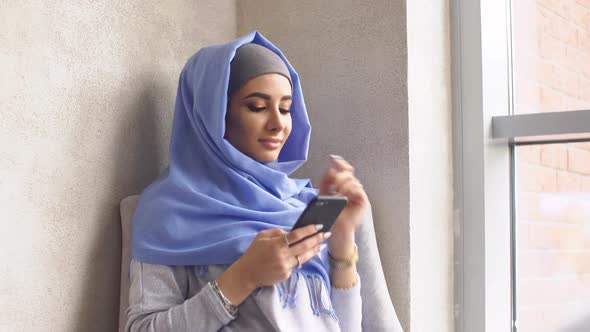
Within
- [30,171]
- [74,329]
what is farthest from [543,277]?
[30,171]

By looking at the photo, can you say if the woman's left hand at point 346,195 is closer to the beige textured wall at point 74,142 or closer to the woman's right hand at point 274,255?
the woman's right hand at point 274,255

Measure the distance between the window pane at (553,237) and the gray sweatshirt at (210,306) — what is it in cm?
56

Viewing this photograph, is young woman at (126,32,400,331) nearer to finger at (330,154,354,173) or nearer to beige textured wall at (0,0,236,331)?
finger at (330,154,354,173)

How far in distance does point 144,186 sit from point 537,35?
1.08 metres

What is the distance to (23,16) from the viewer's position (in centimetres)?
142

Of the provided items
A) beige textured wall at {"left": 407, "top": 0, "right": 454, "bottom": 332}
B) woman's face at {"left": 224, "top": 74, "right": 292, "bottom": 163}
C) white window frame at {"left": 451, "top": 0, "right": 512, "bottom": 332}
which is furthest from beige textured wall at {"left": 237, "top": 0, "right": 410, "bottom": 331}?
woman's face at {"left": 224, "top": 74, "right": 292, "bottom": 163}

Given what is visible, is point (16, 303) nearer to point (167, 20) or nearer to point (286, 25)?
point (167, 20)

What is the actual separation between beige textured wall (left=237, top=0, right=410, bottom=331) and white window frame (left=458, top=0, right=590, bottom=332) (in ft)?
0.66

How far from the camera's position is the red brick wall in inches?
71.6

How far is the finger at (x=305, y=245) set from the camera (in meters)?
1.39

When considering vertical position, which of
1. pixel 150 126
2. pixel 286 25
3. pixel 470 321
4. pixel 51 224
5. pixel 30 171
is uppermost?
pixel 286 25

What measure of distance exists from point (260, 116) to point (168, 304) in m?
0.45

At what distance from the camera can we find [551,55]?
74.3 inches

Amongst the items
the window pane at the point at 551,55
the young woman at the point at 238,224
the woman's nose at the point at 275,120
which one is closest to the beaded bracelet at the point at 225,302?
the young woman at the point at 238,224
